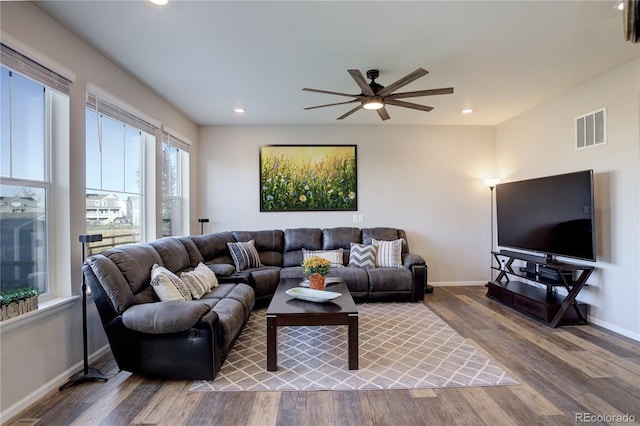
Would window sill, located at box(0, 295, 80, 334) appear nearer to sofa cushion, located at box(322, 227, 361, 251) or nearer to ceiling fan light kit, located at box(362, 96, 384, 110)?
ceiling fan light kit, located at box(362, 96, 384, 110)

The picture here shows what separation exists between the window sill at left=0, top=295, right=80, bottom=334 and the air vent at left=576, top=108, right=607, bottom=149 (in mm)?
5427

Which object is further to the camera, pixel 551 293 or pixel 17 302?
pixel 551 293

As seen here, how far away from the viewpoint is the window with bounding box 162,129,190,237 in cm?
432

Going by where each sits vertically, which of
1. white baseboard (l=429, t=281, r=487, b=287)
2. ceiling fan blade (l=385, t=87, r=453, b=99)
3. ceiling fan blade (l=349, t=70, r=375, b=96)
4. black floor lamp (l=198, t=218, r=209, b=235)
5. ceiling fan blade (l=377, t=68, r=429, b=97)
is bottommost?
white baseboard (l=429, t=281, r=487, b=287)

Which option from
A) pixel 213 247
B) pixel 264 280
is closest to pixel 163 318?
pixel 264 280

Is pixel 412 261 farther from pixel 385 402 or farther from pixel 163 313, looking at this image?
pixel 163 313

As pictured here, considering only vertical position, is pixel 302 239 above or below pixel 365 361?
above

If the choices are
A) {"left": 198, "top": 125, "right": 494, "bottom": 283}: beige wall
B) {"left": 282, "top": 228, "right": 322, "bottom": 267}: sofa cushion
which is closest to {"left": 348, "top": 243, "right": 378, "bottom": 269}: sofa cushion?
{"left": 282, "top": 228, "right": 322, "bottom": 267}: sofa cushion

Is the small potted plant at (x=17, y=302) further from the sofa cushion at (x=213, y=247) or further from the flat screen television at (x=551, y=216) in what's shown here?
the flat screen television at (x=551, y=216)

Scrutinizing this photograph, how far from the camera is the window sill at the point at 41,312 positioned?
193 cm

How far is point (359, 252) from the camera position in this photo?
4.77 metres

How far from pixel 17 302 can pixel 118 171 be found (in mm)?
1683

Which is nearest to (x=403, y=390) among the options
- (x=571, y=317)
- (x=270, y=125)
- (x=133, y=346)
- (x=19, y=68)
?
(x=133, y=346)

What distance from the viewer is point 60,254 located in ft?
8.26
